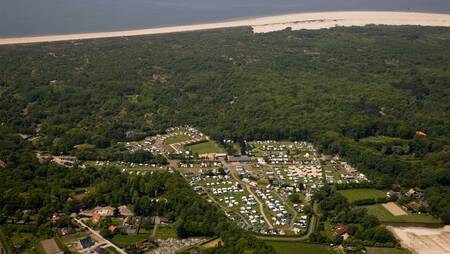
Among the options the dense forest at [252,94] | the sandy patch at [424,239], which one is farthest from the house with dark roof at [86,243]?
the sandy patch at [424,239]

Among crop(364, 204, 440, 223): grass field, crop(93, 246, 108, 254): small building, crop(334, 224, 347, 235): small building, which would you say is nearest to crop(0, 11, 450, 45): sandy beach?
crop(364, 204, 440, 223): grass field

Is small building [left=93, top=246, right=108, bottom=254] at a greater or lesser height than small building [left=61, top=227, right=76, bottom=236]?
lesser

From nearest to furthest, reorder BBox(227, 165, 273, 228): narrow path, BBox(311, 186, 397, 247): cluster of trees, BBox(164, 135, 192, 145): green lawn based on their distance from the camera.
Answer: BBox(311, 186, 397, 247): cluster of trees
BBox(227, 165, 273, 228): narrow path
BBox(164, 135, 192, 145): green lawn

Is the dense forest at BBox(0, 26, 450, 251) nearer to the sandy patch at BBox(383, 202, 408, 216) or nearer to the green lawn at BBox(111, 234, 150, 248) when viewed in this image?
the sandy patch at BBox(383, 202, 408, 216)

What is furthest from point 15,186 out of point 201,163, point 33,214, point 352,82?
point 352,82

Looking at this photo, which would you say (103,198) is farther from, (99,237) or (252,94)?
(252,94)

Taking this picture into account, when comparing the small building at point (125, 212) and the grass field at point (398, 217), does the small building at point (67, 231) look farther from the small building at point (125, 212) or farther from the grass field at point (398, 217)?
the grass field at point (398, 217)
